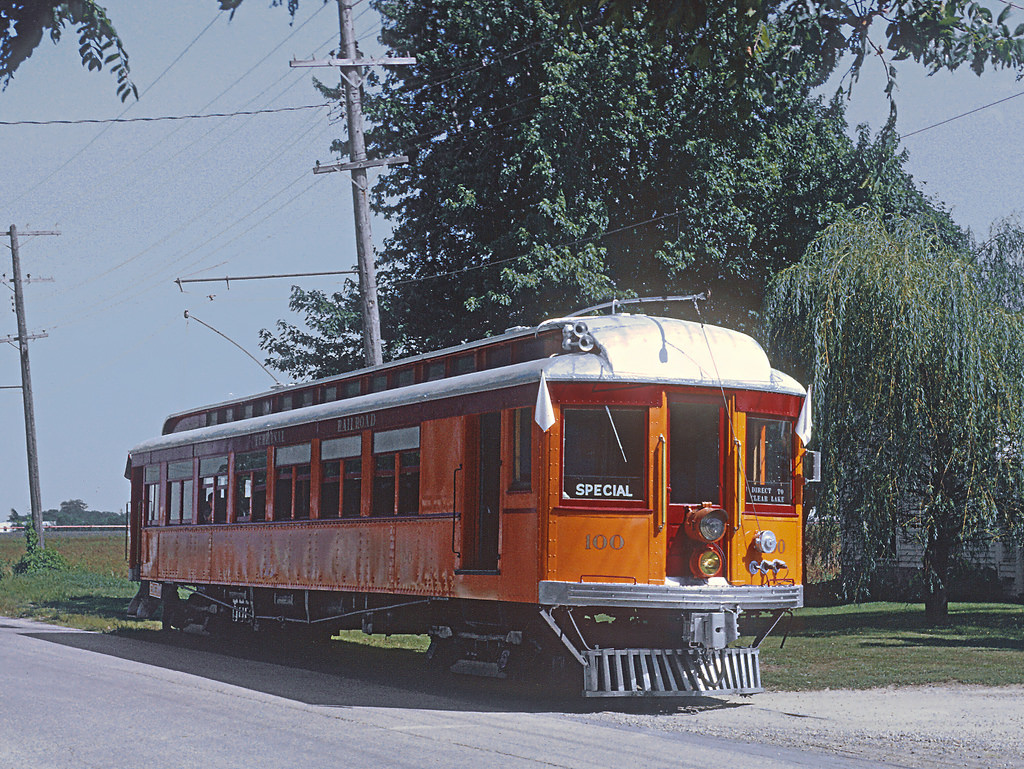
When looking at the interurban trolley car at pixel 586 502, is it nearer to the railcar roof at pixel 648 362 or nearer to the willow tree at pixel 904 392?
the railcar roof at pixel 648 362

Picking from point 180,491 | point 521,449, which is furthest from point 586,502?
point 180,491

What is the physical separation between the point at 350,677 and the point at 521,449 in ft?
14.0

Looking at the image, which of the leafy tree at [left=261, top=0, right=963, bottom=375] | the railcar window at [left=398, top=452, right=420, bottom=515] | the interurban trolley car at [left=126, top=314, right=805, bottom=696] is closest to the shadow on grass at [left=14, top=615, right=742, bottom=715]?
the interurban trolley car at [left=126, top=314, right=805, bottom=696]

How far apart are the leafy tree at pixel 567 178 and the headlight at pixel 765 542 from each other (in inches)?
576

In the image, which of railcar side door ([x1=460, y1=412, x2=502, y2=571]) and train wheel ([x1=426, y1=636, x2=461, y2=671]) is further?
train wheel ([x1=426, y1=636, x2=461, y2=671])

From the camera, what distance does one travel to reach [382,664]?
60.3 ft

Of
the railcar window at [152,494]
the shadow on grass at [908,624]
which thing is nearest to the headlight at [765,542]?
the shadow on grass at [908,624]

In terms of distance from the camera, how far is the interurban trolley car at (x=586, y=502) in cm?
1326

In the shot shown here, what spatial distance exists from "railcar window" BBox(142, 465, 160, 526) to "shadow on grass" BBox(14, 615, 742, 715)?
212 centimetres

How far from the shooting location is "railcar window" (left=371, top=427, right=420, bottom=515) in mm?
15508

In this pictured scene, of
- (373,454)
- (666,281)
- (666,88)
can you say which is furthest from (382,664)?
(666,88)

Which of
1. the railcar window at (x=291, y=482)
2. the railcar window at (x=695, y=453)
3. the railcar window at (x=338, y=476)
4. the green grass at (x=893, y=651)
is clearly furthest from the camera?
the railcar window at (x=291, y=482)

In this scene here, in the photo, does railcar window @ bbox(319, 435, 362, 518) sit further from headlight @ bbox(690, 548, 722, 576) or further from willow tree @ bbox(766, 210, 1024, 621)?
willow tree @ bbox(766, 210, 1024, 621)

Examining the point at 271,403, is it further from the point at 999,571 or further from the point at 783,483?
the point at 999,571
